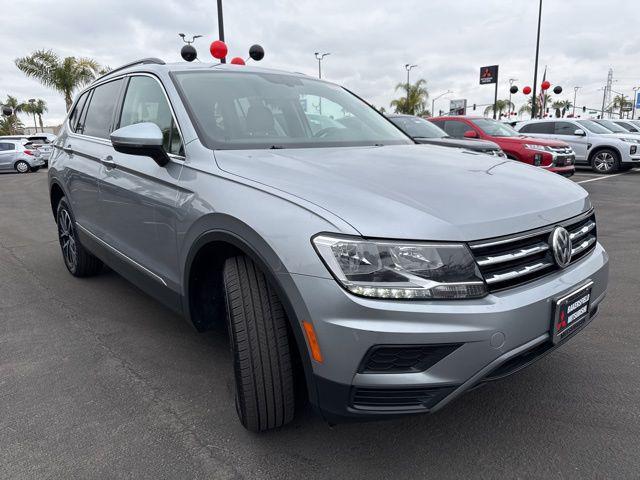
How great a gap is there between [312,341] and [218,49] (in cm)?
1062

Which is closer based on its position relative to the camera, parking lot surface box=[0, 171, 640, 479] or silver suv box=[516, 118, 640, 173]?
parking lot surface box=[0, 171, 640, 479]

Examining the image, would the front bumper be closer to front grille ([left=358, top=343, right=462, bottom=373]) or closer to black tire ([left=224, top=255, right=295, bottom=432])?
front grille ([left=358, top=343, right=462, bottom=373])

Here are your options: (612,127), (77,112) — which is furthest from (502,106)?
(77,112)

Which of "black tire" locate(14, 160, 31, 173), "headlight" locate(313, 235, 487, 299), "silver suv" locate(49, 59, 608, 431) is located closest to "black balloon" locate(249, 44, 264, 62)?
"silver suv" locate(49, 59, 608, 431)

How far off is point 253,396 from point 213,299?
2.24ft

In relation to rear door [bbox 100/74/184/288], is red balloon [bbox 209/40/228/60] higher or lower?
higher

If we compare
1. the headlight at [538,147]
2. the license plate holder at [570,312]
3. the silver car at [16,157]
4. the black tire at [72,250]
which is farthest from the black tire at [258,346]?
the silver car at [16,157]

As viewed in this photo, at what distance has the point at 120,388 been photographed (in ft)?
8.58

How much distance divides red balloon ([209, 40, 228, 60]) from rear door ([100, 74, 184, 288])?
8.39m

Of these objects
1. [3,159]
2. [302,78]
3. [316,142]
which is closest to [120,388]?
[316,142]

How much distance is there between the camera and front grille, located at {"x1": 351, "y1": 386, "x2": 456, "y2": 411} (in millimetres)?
1704

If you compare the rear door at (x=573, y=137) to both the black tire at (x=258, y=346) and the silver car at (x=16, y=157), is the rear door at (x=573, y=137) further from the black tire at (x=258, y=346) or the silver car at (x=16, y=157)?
the silver car at (x=16, y=157)

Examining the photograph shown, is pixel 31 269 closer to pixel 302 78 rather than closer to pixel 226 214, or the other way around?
pixel 302 78

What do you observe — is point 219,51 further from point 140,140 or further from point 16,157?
point 16,157
